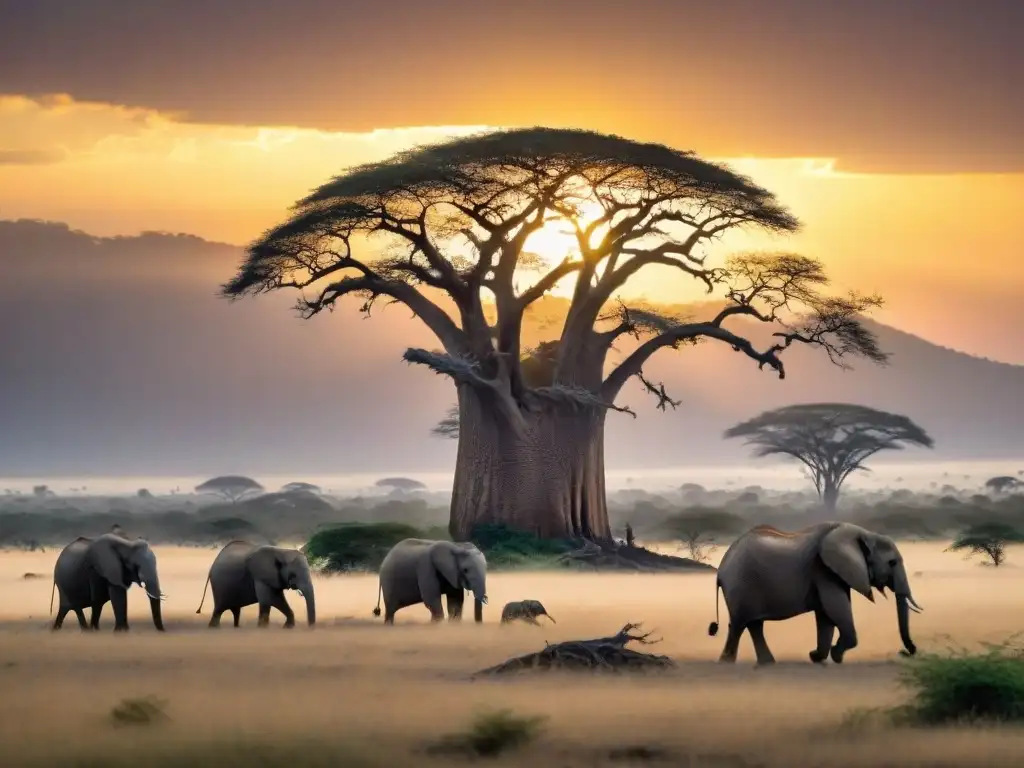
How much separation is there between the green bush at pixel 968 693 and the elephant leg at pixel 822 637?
3912 mm

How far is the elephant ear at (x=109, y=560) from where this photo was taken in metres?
24.9

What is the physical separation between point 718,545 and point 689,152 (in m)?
16.9

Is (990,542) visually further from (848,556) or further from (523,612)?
(848,556)

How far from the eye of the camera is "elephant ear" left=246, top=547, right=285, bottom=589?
26.0 metres

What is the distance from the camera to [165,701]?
55.3 ft

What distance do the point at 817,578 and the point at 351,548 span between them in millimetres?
22806

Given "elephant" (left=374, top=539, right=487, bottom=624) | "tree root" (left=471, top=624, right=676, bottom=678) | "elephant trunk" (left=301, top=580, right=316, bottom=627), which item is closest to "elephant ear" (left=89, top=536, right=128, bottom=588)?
"elephant trunk" (left=301, top=580, right=316, bottom=627)

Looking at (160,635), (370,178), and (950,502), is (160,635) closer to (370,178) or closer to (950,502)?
(370,178)

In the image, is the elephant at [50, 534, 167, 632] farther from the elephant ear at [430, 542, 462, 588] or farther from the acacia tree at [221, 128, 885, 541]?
the acacia tree at [221, 128, 885, 541]

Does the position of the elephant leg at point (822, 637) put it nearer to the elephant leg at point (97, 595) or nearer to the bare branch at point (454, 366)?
the elephant leg at point (97, 595)

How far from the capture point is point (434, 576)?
26.5 metres

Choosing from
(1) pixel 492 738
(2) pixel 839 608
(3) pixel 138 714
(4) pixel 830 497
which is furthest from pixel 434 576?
(4) pixel 830 497

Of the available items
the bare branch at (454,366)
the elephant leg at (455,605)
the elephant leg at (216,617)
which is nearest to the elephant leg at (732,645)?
the elephant leg at (455,605)

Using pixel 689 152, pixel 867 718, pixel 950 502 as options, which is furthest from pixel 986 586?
pixel 950 502
